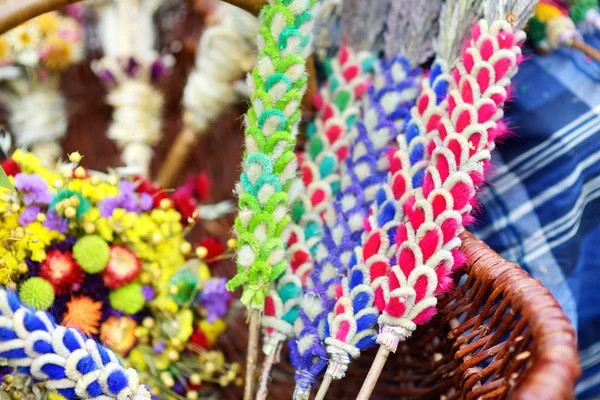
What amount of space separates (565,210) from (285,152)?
11.1 inches

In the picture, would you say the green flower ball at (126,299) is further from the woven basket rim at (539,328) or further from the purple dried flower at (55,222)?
the woven basket rim at (539,328)

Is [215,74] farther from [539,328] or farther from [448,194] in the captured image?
[539,328]

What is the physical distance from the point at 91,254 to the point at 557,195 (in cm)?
43

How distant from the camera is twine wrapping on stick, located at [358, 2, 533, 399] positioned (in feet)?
1.39

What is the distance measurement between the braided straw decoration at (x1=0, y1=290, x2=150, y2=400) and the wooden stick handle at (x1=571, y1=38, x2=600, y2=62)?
51 cm

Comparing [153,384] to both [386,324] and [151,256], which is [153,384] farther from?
[386,324]

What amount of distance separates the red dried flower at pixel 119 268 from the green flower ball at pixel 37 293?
0.05 m

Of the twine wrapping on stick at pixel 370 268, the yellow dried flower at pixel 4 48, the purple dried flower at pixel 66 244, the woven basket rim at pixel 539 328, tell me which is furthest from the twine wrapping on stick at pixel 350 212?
the yellow dried flower at pixel 4 48

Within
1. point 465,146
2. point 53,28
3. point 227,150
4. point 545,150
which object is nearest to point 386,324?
point 465,146

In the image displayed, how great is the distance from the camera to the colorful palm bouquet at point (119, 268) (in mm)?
463

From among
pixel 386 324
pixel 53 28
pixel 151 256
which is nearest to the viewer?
pixel 386 324

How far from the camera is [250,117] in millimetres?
469

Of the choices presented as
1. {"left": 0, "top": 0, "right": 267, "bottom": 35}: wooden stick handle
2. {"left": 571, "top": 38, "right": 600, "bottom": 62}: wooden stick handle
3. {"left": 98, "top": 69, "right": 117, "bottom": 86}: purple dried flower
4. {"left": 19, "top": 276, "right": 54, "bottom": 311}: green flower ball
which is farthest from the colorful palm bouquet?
{"left": 571, "top": 38, "right": 600, "bottom": 62}: wooden stick handle

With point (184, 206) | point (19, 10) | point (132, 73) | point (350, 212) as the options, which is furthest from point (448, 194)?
point (132, 73)
